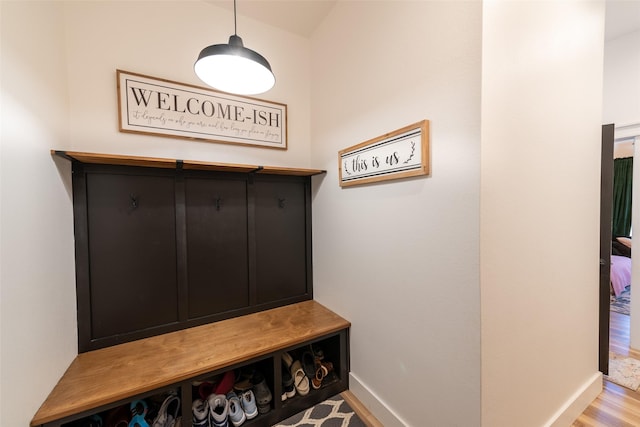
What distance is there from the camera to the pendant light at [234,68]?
113cm

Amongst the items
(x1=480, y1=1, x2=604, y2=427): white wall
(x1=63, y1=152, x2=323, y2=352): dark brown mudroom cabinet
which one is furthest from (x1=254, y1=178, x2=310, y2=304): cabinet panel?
(x1=480, y1=1, x2=604, y2=427): white wall

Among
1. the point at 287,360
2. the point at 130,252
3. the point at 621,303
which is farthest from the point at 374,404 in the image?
the point at 621,303

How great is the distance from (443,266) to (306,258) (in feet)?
4.39

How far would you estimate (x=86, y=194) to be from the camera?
1.57 meters

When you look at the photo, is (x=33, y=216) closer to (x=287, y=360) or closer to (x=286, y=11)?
(x=287, y=360)

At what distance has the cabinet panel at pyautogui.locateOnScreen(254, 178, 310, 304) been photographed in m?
2.12

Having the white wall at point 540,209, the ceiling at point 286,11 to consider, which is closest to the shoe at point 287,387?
the white wall at point 540,209

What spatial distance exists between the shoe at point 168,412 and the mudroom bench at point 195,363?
6cm

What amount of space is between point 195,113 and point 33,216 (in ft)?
3.65

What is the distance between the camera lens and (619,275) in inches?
138

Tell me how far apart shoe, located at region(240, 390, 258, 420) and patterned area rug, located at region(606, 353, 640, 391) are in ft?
8.58

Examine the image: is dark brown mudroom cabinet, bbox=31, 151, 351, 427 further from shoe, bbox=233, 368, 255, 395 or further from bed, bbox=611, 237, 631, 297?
bed, bbox=611, 237, 631, 297

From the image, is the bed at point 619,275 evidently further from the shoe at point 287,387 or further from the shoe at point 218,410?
the shoe at point 218,410

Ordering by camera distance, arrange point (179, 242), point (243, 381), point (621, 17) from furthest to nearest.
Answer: point (621, 17)
point (179, 242)
point (243, 381)
